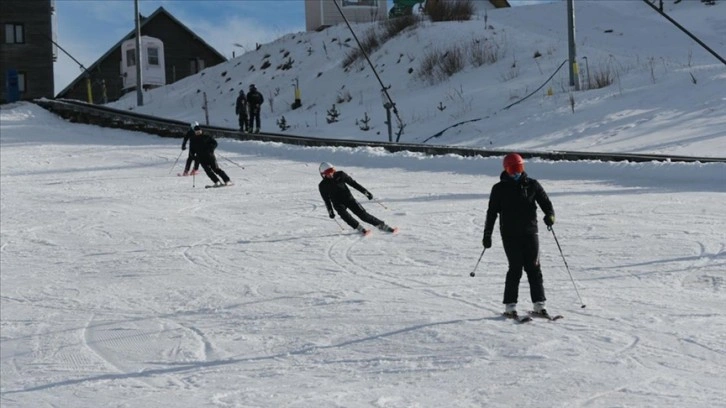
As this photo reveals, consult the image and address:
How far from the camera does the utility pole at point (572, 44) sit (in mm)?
27641

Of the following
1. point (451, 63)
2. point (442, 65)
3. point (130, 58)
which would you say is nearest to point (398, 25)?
point (442, 65)

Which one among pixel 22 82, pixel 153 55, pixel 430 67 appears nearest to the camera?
pixel 430 67

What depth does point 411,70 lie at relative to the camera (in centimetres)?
3834

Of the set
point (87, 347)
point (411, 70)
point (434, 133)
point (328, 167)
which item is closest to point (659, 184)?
point (328, 167)

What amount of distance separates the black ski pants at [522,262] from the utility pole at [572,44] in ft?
64.5

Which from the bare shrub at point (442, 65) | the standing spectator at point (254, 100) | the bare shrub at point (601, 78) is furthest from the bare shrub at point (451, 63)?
the standing spectator at point (254, 100)

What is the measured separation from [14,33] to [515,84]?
30.6 m

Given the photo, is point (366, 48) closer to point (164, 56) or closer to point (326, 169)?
point (164, 56)

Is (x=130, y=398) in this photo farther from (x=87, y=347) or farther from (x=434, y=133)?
(x=434, y=133)

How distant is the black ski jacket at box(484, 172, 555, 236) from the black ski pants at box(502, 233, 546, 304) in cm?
7

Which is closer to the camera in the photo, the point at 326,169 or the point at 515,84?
the point at 326,169

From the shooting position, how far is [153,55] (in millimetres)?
54719

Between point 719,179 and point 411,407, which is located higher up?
point 719,179

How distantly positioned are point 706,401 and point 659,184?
11.3 metres
